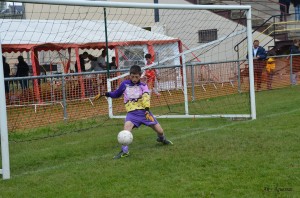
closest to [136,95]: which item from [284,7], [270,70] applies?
[270,70]

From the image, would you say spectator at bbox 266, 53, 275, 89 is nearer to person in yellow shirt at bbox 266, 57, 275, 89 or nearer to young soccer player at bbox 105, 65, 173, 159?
person in yellow shirt at bbox 266, 57, 275, 89

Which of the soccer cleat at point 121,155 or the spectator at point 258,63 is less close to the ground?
the spectator at point 258,63

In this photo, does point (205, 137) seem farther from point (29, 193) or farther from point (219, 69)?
point (219, 69)

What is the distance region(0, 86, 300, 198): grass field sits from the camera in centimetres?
609

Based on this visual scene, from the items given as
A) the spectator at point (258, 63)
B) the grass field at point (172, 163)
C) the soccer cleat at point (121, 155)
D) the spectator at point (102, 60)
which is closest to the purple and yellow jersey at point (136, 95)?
the grass field at point (172, 163)

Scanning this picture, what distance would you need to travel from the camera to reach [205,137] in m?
9.53

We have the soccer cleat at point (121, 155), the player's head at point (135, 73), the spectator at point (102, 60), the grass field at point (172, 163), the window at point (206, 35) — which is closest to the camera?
the grass field at point (172, 163)

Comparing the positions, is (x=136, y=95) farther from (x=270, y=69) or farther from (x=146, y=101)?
(x=270, y=69)

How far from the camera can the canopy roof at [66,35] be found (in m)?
18.6

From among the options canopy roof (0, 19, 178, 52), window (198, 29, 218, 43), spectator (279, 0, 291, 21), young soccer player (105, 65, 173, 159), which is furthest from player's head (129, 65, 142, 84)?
spectator (279, 0, 291, 21)

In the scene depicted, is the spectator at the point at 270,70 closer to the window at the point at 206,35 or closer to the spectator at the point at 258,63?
the spectator at the point at 258,63

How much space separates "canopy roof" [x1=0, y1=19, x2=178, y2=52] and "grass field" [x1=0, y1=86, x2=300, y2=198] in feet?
25.2

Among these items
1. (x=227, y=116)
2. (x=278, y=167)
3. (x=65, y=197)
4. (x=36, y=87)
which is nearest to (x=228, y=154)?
(x=278, y=167)

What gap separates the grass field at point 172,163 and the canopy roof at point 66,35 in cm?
768
